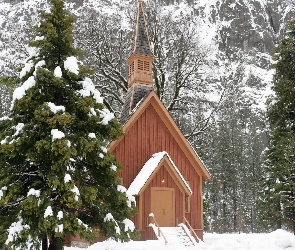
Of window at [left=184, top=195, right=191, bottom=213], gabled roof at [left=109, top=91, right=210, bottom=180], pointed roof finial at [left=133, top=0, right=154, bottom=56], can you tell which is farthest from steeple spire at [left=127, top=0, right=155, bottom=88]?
window at [left=184, top=195, right=191, bottom=213]

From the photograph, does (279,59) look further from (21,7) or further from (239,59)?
(21,7)

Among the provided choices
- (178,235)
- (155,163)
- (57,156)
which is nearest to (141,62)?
(155,163)

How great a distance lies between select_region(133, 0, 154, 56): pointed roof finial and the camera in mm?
23766

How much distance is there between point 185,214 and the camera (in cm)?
2094

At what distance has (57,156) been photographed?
1032 centimetres

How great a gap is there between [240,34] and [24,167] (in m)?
147

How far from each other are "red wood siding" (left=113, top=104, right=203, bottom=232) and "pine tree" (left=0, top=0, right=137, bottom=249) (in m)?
8.00

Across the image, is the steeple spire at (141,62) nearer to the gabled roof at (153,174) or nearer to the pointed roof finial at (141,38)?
the pointed roof finial at (141,38)

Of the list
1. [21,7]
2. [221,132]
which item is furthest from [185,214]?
[21,7]

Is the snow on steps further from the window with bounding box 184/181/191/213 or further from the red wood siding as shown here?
the window with bounding box 184/181/191/213

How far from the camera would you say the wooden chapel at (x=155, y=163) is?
1917 centimetres

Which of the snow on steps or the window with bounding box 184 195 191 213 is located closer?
the snow on steps

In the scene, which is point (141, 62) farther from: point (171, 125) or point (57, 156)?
point (57, 156)

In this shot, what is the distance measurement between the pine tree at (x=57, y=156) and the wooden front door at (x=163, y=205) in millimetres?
7569
